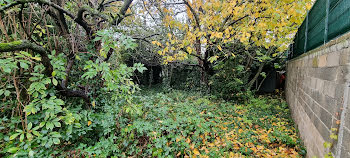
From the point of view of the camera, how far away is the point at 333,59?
5.79ft

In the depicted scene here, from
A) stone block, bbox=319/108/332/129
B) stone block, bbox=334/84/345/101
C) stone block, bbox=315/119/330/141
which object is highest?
stone block, bbox=334/84/345/101

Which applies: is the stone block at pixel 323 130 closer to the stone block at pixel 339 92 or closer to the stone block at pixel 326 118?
the stone block at pixel 326 118

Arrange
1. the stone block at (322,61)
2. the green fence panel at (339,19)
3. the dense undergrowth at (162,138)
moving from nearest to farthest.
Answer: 1. the green fence panel at (339,19)
2. the stone block at (322,61)
3. the dense undergrowth at (162,138)

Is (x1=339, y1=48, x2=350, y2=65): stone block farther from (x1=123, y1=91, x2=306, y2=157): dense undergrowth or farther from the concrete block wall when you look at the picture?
(x1=123, y1=91, x2=306, y2=157): dense undergrowth

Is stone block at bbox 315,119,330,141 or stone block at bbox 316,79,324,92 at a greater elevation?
stone block at bbox 316,79,324,92

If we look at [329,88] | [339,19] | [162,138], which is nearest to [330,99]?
[329,88]

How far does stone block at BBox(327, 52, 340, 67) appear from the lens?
1.66m

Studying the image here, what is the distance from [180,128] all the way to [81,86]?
86.5 inches

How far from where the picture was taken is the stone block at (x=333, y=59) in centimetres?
166

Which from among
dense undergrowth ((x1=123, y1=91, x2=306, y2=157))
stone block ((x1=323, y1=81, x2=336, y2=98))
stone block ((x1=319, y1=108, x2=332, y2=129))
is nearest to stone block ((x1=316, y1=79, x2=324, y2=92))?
stone block ((x1=323, y1=81, x2=336, y2=98))

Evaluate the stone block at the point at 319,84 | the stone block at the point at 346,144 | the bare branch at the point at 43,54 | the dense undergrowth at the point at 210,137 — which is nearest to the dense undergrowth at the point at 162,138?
the dense undergrowth at the point at 210,137

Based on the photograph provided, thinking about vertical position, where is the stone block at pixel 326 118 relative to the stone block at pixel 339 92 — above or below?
below

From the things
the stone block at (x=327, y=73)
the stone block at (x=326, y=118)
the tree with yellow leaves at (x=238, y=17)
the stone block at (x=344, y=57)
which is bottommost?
the stone block at (x=326, y=118)

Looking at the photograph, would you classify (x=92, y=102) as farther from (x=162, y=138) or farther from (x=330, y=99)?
(x=330, y=99)
